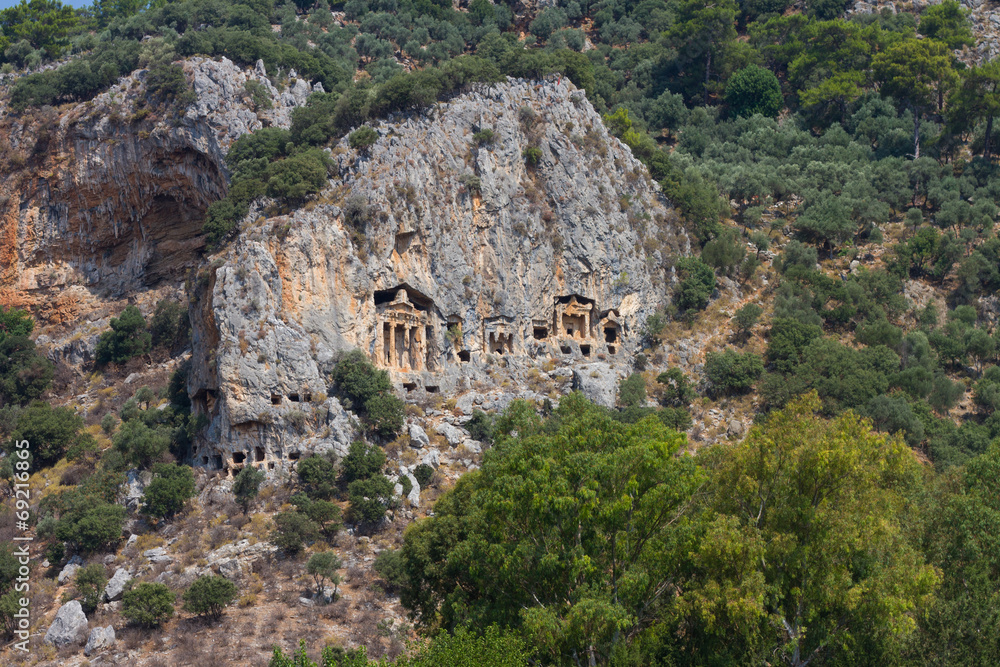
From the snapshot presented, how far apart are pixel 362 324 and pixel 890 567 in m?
35.2

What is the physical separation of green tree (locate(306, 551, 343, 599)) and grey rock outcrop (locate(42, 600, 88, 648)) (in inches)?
360

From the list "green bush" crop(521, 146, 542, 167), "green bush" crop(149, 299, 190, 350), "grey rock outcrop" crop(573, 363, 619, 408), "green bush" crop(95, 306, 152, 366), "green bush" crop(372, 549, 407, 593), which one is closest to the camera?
"green bush" crop(372, 549, 407, 593)

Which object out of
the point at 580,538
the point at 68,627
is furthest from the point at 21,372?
the point at 580,538

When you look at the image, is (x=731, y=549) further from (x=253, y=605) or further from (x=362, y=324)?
(x=362, y=324)

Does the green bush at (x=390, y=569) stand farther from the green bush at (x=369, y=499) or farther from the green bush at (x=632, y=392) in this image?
the green bush at (x=632, y=392)

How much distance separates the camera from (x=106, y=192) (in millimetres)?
69562

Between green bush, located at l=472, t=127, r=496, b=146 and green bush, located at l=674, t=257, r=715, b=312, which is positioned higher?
green bush, located at l=472, t=127, r=496, b=146

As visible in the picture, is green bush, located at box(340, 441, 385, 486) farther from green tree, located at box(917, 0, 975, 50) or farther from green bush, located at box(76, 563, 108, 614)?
green tree, located at box(917, 0, 975, 50)

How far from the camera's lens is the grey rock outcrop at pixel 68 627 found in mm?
39469

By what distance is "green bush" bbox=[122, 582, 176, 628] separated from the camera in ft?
130

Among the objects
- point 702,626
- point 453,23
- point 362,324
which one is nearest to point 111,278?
point 362,324

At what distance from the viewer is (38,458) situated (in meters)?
54.8

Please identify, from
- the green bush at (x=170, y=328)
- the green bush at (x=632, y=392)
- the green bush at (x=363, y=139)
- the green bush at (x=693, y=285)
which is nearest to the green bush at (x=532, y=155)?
the green bush at (x=363, y=139)

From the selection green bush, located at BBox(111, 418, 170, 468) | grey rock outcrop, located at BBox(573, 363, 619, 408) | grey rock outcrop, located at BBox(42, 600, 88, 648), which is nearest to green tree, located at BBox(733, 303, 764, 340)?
grey rock outcrop, located at BBox(573, 363, 619, 408)
